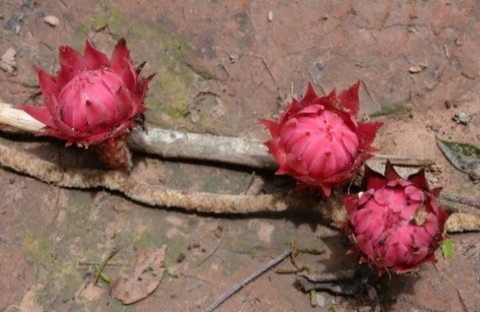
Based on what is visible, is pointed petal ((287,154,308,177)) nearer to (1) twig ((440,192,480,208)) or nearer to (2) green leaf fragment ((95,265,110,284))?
(1) twig ((440,192,480,208))

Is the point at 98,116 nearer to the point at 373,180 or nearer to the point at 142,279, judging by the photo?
the point at 142,279

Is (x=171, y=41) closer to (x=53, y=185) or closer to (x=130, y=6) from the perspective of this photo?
(x=130, y=6)

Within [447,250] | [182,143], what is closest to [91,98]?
[182,143]

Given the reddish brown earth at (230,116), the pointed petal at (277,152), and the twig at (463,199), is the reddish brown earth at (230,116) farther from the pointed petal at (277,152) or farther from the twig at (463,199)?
the pointed petal at (277,152)

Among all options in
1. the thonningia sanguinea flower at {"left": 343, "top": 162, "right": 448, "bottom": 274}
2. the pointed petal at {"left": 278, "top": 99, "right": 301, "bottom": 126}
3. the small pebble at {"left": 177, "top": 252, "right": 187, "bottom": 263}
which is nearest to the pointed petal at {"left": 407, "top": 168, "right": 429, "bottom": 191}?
the thonningia sanguinea flower at {"left": 343, "top": 162, "right": 448, "bottom": 274}

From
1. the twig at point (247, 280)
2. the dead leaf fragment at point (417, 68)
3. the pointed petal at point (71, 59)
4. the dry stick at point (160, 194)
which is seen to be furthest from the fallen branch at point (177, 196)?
the dead leaf fragment at point (417, 68)
